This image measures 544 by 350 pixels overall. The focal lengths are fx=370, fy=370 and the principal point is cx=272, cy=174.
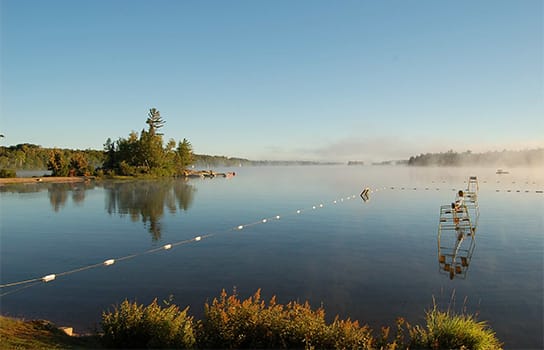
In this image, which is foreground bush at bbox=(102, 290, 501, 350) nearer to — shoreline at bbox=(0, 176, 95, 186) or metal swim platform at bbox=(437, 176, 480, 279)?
metal swim platform at bbox=(437, 176, 480, 279)

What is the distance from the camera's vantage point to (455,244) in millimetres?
23719

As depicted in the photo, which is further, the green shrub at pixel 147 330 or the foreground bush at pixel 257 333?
the green shrub at pixel 147 330

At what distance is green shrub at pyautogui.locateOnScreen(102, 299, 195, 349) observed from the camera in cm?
873

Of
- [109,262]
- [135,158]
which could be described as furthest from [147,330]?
[135,158]

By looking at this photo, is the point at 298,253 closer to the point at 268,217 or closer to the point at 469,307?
the point at 469,307

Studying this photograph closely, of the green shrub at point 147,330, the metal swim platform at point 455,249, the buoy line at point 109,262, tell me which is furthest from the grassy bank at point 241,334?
the metal swim platform at point 455,249

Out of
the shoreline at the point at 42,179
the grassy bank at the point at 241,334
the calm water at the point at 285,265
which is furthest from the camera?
the shoreline at the point at 42,179

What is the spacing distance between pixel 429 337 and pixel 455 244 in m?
16.7

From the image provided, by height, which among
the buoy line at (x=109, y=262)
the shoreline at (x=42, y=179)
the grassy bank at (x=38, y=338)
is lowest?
the buoy line at (x=109, y=262)

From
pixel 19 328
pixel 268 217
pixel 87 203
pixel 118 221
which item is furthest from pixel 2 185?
pixel 19 328

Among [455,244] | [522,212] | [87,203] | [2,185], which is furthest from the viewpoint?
[2,185]

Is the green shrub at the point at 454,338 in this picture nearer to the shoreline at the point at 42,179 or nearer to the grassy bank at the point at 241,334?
the grassy bank at the point at 241,334

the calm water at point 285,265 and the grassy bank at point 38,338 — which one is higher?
the grassy bank at point 38,338

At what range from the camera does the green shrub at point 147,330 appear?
8.73m
